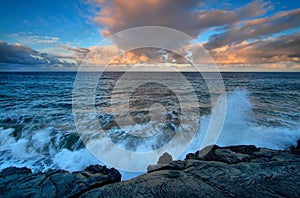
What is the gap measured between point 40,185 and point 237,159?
17.3ft

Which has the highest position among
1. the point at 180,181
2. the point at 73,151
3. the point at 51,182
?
the point at 180,181

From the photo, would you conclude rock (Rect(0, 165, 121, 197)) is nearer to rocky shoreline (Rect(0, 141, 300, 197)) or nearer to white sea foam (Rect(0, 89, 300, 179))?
rocky shoreline (Rect(0, 141, 300, 197))

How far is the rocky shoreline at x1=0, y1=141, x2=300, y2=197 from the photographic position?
9.75ft

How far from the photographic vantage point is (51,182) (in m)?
3.74

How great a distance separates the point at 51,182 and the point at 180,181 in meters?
3.09

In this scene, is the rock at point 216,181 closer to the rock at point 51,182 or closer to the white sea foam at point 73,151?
the rock at point 51,182

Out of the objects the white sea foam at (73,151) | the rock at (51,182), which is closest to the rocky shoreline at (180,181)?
the rock at (51,182)

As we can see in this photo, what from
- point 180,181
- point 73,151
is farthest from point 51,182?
point 180,181

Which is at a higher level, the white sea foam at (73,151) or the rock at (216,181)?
the rock at (216,181)

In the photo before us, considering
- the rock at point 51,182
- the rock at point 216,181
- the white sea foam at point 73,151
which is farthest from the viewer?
the white sea foam at point 73,151

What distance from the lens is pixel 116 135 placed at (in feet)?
26.2

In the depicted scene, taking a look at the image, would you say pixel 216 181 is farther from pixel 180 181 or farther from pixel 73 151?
pixel 73 151

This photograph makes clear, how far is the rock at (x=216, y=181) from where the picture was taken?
2.93 metres

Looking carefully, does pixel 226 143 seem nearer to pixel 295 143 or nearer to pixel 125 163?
pixel 295 143
